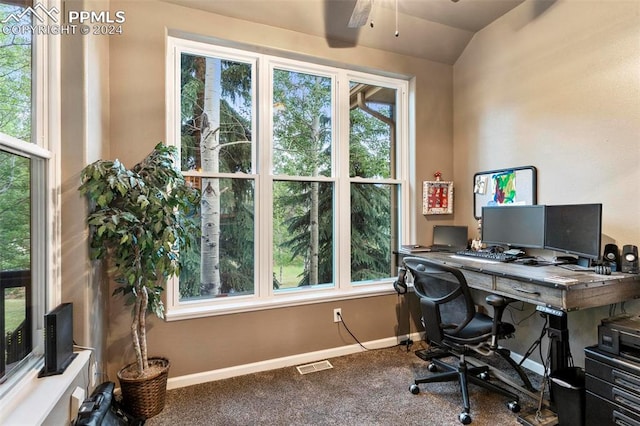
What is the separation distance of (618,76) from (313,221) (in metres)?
2.44

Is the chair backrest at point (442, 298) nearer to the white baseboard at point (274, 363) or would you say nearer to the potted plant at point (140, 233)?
the white baseboard at point (274, 363)

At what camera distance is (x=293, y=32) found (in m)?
2.77

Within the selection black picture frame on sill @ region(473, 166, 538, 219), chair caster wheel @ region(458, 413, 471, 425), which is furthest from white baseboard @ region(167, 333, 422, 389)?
black picture frame on sill @ region(473, 166, 538, 219)

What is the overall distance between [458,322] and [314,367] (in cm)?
127

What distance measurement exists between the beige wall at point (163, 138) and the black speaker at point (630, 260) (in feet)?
5.25

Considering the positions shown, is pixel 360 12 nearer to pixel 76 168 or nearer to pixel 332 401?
pixel 76 168

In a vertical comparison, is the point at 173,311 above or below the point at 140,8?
below

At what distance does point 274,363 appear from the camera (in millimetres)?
2658

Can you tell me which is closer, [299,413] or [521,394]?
[299,413]

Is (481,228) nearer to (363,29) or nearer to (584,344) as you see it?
(584,344)

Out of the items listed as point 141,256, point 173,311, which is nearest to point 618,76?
point 141,256

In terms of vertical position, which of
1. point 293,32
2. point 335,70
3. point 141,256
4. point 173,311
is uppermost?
point 293,32

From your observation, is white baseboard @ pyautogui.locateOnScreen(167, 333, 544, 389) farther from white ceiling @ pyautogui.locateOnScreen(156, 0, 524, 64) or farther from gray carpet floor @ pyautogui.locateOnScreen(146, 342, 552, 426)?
white ceiling @ pyautogui.locateOnScreen(156, 0, 524, 64)

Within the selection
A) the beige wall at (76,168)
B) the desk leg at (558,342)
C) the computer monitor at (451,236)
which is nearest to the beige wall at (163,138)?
the computer monitor at (451,236)
